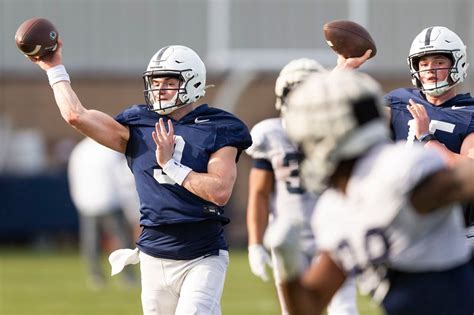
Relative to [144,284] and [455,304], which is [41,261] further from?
[455,304]

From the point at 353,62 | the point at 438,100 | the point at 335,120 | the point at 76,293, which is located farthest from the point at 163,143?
the point at 76,293

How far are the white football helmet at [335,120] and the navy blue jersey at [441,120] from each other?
2.19 metres

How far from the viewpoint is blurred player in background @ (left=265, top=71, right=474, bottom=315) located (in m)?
3.50

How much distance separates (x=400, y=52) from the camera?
2005 cm

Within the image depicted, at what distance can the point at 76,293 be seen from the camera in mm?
11578

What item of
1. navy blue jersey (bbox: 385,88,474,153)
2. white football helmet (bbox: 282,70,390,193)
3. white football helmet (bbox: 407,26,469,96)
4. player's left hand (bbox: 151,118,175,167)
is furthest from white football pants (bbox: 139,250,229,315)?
white football helmet (bbox: 282,70,390,193)

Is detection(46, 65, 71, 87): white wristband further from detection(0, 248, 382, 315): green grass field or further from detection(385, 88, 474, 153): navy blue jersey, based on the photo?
detection(0, 248, 382, 315): green grass field

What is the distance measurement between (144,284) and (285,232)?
7.66 ft

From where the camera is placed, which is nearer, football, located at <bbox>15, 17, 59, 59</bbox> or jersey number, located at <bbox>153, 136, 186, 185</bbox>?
jersey number, located at <bbox>153, 136, 186, 185</bbox>

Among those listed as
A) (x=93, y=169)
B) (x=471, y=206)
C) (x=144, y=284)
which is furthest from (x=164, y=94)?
(x=93, y=169)

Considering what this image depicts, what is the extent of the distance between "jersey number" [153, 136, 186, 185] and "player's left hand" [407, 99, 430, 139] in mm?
1101

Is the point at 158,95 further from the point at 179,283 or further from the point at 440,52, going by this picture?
the point at 440,52

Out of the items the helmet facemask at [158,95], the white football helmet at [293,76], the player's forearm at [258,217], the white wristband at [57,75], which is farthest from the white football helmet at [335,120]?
the player's forearm at [258,217]

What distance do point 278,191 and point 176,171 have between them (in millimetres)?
1130
